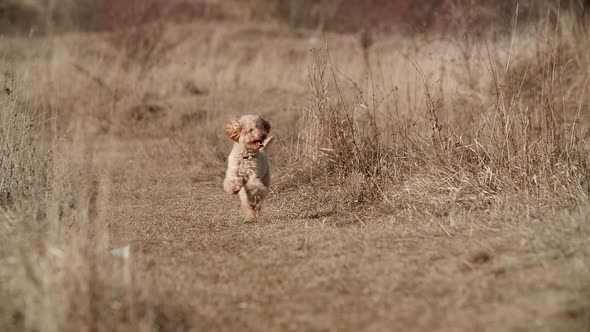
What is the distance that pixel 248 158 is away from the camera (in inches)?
185

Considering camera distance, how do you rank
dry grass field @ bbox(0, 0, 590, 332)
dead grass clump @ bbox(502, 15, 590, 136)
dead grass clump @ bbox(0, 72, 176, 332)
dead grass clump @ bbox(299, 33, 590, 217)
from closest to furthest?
dead grass clump @ bbox(0, 72, 176, 332), dry grass field @ bbox(0, 0, 590, 332), dead grass clump @ bbox(299, 33, 590, 217), dead grass clump @ bbox(502, 15, 590, 136)

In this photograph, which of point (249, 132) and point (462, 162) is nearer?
point (249, 132)

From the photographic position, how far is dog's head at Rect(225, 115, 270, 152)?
4633 mm

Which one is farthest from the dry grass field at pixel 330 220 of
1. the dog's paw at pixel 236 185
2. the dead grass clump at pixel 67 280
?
the dog's paw at pixel 236 185

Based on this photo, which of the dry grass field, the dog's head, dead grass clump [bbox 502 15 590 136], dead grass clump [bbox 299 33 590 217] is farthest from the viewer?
dead grass clump [bbox 502 15 590 136]

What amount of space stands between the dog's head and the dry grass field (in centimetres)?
51

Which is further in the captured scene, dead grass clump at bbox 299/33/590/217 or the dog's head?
the dog's head

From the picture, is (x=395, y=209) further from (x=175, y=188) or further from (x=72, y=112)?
(x=72, y=112)

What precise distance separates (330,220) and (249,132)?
74 centimetres

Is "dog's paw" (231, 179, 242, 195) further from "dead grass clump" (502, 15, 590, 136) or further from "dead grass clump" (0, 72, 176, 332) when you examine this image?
"dead grass clump" (502, 15, 590, 136)

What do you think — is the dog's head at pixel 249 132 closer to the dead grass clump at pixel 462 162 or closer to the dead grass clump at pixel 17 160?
the dead grass clump at pixel 462 162

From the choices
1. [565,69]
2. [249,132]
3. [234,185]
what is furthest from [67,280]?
[565,69]

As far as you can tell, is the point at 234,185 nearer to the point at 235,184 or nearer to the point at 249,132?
the point at 235,184

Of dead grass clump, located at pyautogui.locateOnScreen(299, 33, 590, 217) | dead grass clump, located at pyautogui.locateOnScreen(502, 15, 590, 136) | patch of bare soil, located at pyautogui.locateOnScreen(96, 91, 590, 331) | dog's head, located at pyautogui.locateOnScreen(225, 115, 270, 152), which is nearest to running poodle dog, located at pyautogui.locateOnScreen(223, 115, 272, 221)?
dog's head, located at pyautogui.locateOnScreen(225, 115, 270, 152)
